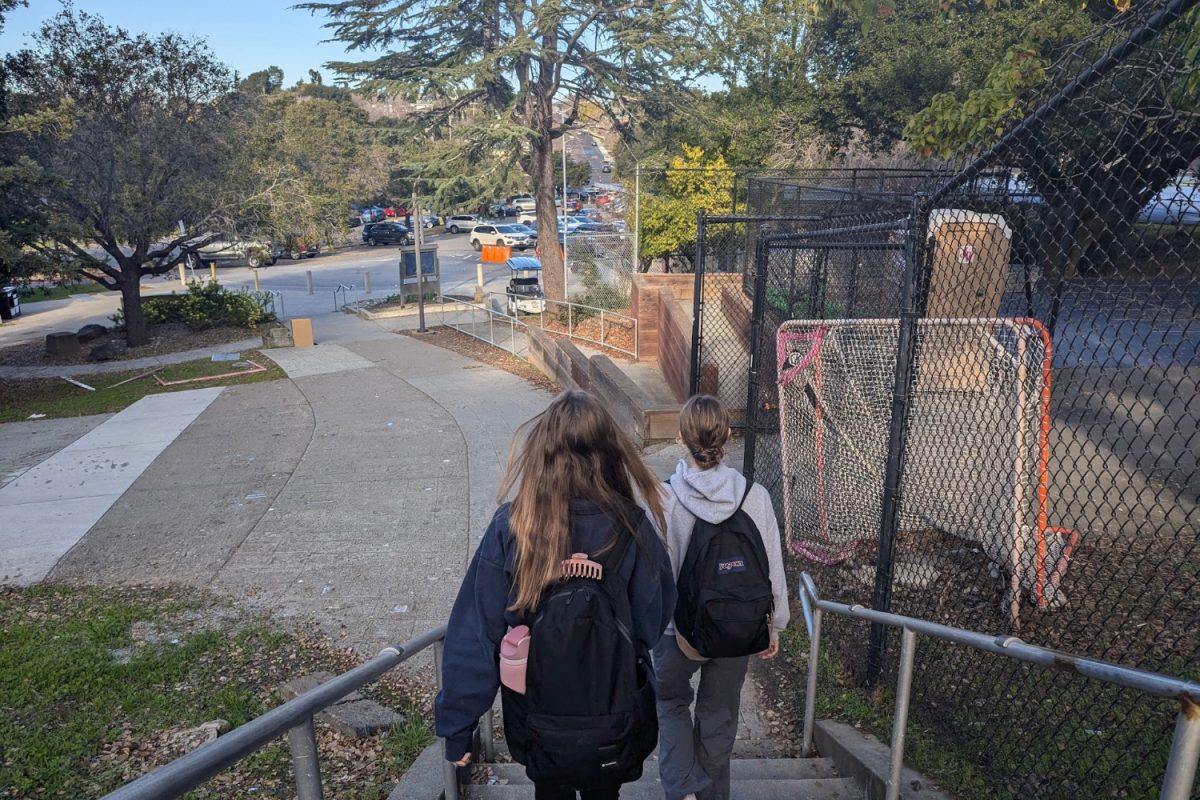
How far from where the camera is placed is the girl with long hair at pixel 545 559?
7.55 ft

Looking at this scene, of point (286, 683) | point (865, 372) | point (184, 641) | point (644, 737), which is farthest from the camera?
point (865, 372)

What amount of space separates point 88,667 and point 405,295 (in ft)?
65.6

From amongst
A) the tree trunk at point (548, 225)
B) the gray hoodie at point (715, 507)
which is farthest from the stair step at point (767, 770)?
the tree trunk at point (548, 225)

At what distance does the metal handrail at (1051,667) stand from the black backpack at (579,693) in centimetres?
102

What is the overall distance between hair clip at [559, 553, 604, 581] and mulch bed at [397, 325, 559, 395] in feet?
36.5

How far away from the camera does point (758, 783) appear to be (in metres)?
3.45

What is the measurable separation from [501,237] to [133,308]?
93.3ft

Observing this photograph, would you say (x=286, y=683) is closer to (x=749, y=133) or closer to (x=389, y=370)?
(x=389, y=370)

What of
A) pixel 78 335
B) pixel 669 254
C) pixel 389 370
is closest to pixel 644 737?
pixel 389 370

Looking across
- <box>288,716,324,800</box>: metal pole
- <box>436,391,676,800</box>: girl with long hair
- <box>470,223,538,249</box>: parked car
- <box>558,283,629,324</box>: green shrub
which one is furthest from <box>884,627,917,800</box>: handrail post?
<box>470,223,538,249</box>: parked car

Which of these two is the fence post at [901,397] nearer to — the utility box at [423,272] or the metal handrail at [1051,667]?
the metal handrail at [1051,667]

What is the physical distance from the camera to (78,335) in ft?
65.7

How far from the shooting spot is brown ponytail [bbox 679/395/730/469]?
3.15 meters

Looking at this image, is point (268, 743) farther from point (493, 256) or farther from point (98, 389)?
point (493, 256)
